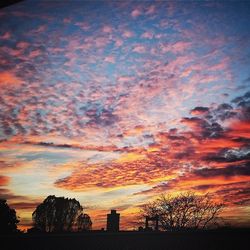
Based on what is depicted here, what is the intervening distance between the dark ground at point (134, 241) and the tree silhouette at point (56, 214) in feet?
117

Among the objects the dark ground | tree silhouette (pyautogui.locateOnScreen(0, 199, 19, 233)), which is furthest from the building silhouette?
tree silhouette (pyautogui.locateOnScreen(0, 199, 19, 233))

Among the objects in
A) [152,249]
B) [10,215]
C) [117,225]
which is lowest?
[152,249]

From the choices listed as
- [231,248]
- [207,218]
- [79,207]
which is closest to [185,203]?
[207,218]

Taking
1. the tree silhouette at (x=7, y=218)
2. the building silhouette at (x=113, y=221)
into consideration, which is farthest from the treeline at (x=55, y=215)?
the building silhouette at (x=113, y=221)

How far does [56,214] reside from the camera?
2088 inches

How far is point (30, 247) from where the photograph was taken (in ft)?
56.0

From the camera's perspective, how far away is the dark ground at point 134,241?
17188 millimetres

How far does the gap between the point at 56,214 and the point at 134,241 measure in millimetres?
37589

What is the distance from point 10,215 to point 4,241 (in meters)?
33.5

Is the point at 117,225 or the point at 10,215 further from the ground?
the point at 10,215

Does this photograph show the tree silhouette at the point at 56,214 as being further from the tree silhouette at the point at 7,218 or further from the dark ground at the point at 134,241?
the dark ground at the point at 134,241

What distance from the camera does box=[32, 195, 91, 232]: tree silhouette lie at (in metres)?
51.6

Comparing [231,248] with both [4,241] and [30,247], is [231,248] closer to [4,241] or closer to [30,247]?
[30,247]

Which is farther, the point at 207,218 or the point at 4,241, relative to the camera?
the point at 207,218
